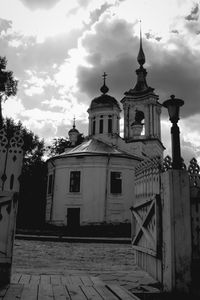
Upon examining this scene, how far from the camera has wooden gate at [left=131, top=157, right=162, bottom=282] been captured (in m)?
5.53

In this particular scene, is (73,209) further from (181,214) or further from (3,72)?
(181,214)

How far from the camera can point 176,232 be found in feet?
16.6

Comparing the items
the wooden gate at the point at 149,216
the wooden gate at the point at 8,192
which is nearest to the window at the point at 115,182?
the wooden gate at the point at 149,216

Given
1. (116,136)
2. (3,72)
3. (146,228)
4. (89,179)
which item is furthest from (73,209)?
(146,228)

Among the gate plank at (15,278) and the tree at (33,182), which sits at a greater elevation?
the tree at (33,182)

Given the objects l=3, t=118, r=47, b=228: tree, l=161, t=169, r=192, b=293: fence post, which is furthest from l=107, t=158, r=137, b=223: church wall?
l=161, t=169, r=192, b=293: fence post

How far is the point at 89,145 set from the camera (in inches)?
1167

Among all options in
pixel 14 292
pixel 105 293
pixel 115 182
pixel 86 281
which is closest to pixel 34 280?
pixel 86 281

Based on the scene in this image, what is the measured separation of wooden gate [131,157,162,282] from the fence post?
224 millimetres

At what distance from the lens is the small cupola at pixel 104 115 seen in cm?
3404

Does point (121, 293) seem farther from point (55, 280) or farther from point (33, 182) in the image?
point (33, 182)

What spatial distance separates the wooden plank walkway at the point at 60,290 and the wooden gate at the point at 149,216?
118 centimetres

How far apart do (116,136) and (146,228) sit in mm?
26616

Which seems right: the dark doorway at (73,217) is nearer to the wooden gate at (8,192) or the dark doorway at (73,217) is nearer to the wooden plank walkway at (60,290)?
the wooden plank walkway at (60,290)
